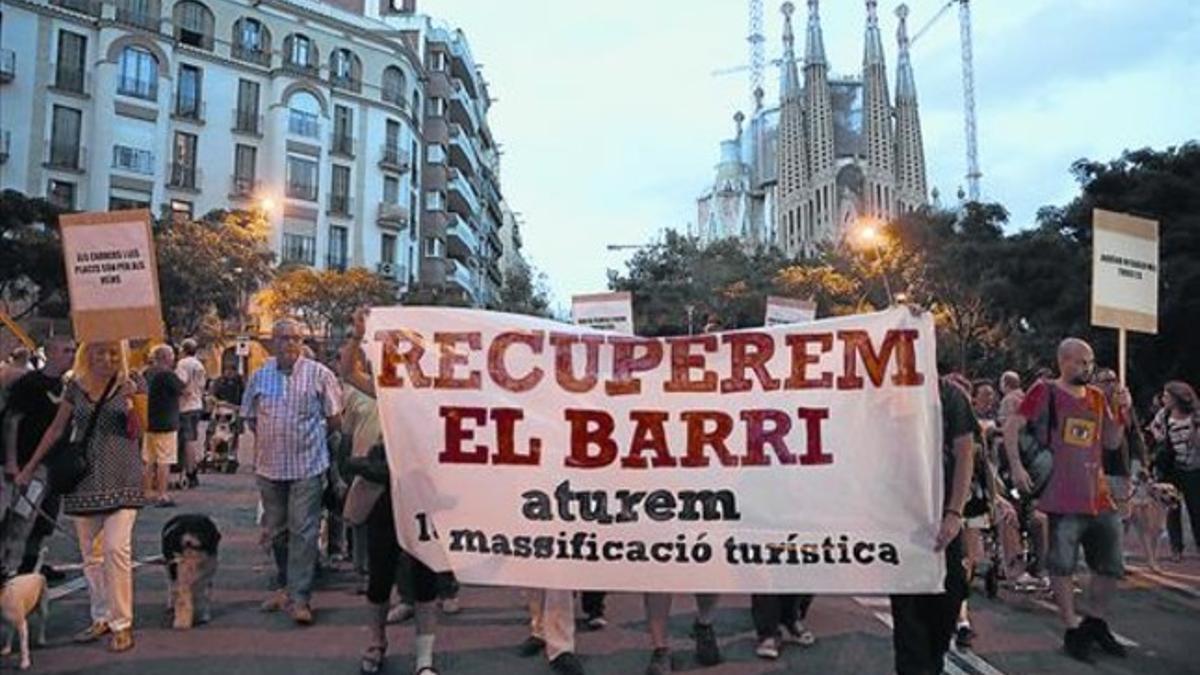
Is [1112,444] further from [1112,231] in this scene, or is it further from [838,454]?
[838,454]

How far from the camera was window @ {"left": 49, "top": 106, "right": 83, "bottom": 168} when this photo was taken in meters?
45.4

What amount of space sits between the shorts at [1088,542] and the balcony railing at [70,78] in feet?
156

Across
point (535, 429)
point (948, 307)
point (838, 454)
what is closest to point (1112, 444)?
point (838, 454)

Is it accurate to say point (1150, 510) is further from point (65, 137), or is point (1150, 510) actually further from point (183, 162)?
point (183, 162)

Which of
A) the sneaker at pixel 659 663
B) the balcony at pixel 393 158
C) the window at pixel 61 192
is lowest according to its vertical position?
the sneaker at pixel 659 663

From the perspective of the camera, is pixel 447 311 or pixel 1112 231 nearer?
pixel 447 311

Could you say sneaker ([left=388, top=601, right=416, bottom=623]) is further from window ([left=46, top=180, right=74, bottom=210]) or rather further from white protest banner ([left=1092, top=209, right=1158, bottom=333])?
window ([left=46, top=180, right=74, bottom=210])

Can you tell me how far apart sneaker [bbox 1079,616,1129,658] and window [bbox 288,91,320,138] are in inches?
2004

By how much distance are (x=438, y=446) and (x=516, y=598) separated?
3.03 m

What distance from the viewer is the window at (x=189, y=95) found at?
5003 centimetres

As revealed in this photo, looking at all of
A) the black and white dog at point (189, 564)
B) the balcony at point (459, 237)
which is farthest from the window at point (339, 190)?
the black and white dog at point (189, 564)

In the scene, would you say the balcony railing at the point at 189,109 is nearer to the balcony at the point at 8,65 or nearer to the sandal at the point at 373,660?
the balcony at the point at 8,65

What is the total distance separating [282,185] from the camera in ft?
172

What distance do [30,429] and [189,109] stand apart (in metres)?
46.8
